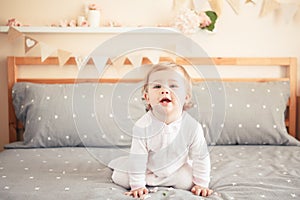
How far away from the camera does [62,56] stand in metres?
2.75

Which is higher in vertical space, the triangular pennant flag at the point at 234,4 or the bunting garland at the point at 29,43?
the triangular pennant flag at the point at 234,4

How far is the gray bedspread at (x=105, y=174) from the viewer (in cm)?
153

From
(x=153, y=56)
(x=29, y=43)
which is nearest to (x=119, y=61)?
(x=153, y=56)

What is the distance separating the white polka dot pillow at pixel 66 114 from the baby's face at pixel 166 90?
0.71 m

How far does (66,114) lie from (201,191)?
3.63 ft

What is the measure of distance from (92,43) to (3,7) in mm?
580

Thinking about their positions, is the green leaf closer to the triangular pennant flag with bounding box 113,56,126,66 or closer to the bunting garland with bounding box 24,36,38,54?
the triangular pennant flag with bounding box 113,56,126,66

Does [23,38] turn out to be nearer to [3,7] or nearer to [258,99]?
[3,7]

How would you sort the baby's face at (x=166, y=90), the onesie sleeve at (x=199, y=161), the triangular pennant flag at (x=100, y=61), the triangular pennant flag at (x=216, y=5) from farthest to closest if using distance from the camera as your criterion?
the triangular pennant flag at (x=216, y=5) → the triangular pennant flag at (x=100, y=61) → the onesie sleeve at (x=199, y=161) → the baby's face at (x=166, y=90)

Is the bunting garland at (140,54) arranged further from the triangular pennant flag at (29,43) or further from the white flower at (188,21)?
the white flower at (188,21)

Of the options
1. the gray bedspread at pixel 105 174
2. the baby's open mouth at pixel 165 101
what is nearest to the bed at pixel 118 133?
the gray bedspread at pixel 105 174

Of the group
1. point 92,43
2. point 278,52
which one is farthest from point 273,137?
point 92,43

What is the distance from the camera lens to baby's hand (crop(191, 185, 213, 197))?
155 cm

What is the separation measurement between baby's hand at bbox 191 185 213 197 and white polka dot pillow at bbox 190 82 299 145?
0.78m
